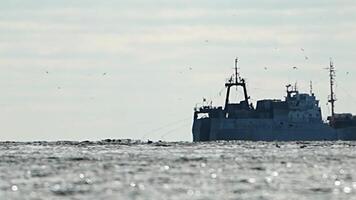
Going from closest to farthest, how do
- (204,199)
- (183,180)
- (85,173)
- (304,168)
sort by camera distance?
→ (204,199)
(183,180)
(85,173)
(304,168)

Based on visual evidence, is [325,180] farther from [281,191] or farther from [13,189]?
[13,189]

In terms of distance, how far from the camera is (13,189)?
225 feet

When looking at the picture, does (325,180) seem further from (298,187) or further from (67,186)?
(67,186)

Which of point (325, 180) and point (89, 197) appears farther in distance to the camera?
point (325, 180)

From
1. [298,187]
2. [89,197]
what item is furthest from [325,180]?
[89,197]

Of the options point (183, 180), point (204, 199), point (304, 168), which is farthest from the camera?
point (304, 168)

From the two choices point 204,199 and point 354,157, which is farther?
point 354,157

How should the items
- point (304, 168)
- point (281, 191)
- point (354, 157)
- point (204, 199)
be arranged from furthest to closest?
point (354, 157)
point (304, 168)
point (281, 191)
point (204, 199)

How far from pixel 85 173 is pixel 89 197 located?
65.2ft

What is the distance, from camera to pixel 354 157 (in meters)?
112

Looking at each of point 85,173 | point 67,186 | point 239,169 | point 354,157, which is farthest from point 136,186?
point 354,157

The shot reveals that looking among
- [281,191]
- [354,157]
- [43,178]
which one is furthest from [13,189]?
[354,157]

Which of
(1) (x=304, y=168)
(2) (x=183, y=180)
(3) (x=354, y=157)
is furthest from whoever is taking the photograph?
(3) (x=354, y=157)

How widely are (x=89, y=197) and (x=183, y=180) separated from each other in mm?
13269
